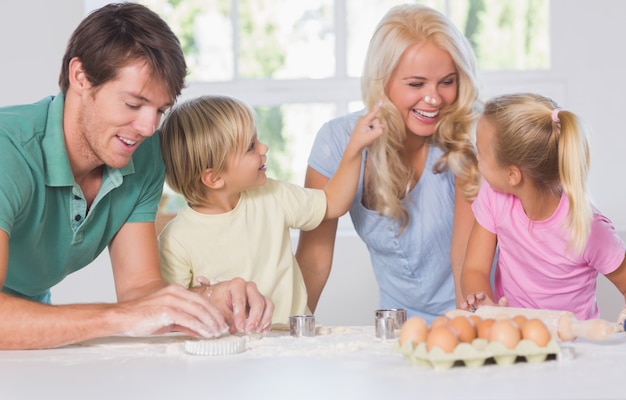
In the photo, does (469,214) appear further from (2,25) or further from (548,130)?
(2,25)

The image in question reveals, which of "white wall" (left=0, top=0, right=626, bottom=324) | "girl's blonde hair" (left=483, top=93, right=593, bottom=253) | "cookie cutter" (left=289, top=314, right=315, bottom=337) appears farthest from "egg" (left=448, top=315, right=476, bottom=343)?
"white wall" (left=0, top=0, right=626, bottom=324)

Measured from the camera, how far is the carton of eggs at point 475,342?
52.4 inches

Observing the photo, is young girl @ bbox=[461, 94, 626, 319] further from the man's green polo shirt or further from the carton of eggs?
the man's green polo shirt

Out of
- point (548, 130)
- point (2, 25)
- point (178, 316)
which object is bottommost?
point (178, 316)

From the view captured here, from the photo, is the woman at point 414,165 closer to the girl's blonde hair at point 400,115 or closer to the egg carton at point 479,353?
the girl's blonde hair at point 400,115

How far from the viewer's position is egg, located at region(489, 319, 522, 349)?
1.35m

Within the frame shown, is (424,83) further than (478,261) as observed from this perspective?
Yes

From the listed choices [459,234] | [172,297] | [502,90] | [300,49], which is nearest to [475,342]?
[172,297]

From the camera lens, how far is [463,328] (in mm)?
1383

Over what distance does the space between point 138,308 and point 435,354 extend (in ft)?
2.02

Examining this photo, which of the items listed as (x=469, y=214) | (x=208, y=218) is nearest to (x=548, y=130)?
(x=469, y=214)

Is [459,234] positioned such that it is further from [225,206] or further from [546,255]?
[225,206]

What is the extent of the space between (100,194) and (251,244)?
43 centimetres

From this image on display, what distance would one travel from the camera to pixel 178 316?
5.36 ft
